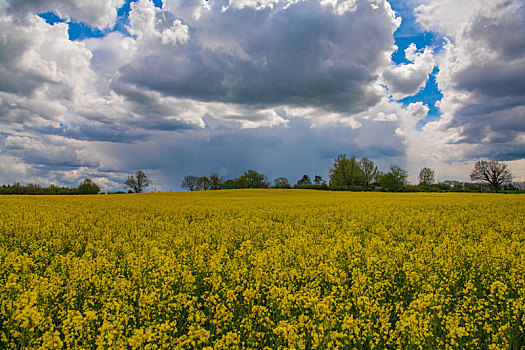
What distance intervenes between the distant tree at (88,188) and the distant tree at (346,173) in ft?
228

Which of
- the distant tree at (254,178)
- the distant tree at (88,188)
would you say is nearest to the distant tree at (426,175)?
the distant tree at (254,178)

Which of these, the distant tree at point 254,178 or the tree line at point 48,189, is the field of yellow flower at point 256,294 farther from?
the distant tree at point 254,178

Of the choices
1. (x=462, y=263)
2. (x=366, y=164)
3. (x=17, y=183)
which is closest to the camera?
(x=462, y=263)

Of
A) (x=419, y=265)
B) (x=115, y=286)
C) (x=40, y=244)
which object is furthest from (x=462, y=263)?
(x=40, y=244)

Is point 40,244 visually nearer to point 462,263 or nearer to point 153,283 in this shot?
point 153,283

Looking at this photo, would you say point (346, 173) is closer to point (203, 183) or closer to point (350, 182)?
point (350, 182)

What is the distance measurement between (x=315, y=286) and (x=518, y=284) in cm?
435

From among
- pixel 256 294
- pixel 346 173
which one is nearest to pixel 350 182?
pixel 346 173

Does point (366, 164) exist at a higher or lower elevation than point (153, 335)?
higher

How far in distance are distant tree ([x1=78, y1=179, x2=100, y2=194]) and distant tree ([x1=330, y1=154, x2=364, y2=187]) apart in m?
69.4

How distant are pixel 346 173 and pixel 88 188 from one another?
7446 centimetres

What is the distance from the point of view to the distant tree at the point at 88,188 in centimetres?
7106

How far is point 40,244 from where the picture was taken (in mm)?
9703

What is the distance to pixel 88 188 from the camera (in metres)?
72.4
